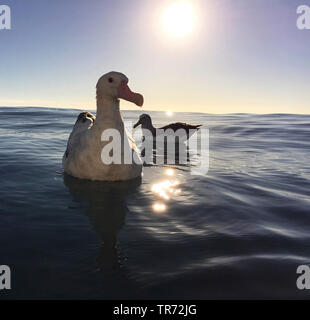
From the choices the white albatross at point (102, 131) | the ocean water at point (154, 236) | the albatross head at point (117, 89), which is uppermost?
the albatross head at point (117, 89)

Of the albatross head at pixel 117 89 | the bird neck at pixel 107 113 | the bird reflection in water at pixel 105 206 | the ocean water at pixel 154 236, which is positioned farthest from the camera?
the bird neck at pixel 107 113

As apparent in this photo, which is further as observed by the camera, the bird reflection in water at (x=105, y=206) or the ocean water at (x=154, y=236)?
the bird reflection in water at (x=105, y=206)

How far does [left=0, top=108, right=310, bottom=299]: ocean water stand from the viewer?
256 centimetres

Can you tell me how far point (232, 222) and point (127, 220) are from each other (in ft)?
4.88

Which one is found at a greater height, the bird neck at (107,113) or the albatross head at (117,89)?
the albatross head at (117,89)

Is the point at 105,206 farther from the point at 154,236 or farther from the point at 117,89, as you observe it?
the point at 117,89

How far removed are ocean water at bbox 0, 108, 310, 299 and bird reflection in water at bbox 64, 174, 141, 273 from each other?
0.6 inches

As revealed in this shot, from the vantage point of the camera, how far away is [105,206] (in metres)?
4.50

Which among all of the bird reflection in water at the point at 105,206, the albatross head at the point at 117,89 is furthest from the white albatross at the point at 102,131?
the bird reflection in water at the point at 105,206

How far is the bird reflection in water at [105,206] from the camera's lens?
3.04 m

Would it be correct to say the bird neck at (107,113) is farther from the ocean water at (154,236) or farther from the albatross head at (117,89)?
the ocean water at (154,236)

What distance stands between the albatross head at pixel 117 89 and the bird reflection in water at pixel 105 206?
166 centimetres

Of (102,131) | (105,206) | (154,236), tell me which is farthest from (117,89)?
(154,236)

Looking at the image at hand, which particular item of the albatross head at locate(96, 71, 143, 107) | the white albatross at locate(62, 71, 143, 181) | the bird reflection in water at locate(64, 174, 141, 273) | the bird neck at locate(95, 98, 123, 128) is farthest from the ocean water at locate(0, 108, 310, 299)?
the albatross head at locate(96, 71, 143, 107)
